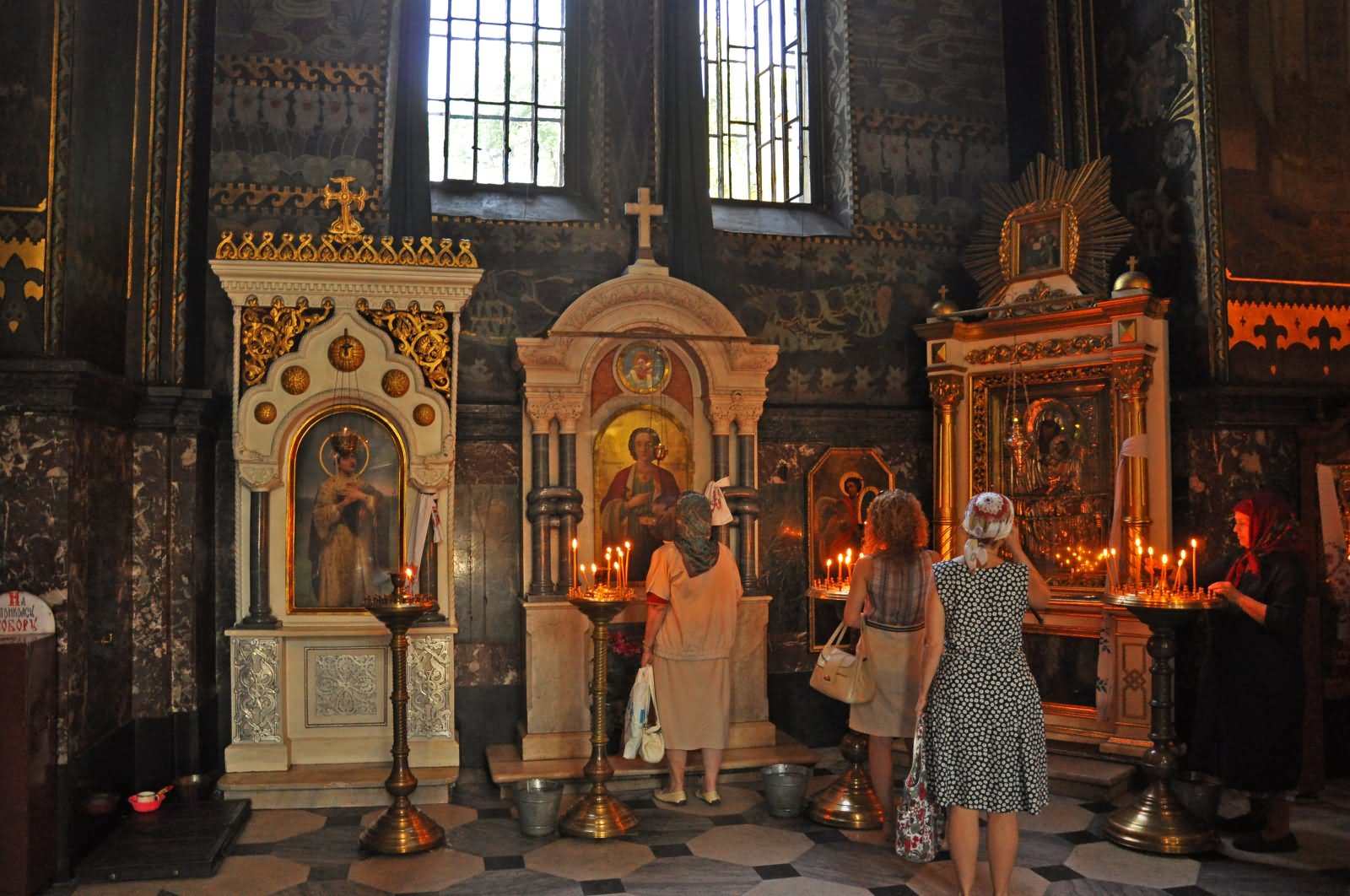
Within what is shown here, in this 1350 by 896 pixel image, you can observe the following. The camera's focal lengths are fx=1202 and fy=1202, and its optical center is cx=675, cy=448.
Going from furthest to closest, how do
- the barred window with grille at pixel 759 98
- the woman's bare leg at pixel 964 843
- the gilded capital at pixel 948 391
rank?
the barred window with grille at pixel 759 98 → the gilded capital at pixel 948 391 → the woman's bare leg at pixel 964 843

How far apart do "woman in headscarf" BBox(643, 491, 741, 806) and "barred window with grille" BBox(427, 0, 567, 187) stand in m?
3.58

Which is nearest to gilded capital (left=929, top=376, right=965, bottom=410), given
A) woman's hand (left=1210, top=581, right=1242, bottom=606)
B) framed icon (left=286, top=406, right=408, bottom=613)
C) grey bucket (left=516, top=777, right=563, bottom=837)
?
woman's hand (left=1210, top=581, right=1242, bottom=606)

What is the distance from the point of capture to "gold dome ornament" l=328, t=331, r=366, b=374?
24.0 ft

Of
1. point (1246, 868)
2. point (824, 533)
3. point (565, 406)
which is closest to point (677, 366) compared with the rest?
point (565, 406)

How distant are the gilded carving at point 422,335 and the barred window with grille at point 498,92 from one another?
1.78 metres

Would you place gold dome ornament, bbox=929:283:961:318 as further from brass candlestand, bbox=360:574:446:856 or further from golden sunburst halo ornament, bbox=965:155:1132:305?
brass candlestand, bbox=360:574:446:856

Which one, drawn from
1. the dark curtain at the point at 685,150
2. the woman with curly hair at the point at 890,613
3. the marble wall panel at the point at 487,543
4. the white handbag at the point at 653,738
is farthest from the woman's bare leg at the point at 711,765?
the dark curtain at the point at 685,150

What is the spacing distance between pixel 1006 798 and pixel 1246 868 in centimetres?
171

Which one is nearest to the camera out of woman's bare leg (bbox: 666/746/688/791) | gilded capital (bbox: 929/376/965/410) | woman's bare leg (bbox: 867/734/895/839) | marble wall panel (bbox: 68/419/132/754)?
marble wall panel (bbox: 68/419/132/754)

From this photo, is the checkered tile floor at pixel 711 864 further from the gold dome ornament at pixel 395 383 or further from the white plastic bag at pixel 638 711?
the gold dome ornament at pixel 395 383

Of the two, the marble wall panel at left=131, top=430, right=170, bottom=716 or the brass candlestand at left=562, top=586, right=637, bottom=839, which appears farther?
the marble wall panel at left=131, top=430, right=170, bottom=716

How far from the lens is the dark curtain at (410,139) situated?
318 inches

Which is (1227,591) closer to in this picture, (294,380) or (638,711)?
(638,711)

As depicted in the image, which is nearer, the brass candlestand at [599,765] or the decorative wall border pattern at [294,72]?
the brass candlestand at [599,765]
